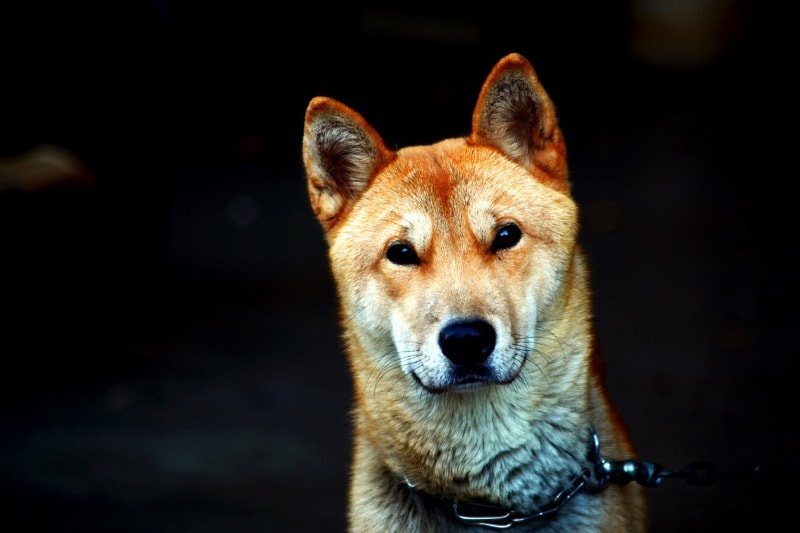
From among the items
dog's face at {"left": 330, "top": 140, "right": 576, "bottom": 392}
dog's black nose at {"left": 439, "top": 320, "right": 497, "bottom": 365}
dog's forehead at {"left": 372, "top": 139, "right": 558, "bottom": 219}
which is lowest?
dog's black nose at {"left": 439, "top": 320, "right": 497, "bottom": 365}

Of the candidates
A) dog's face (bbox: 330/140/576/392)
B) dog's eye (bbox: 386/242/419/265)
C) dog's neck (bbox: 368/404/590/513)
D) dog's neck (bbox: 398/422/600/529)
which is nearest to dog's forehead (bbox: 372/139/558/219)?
dog's face (bbox: 330/140/576/392)

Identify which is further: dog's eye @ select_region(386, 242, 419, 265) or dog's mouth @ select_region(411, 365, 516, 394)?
dog's eye @ select_region(386, 242, 419, 265)

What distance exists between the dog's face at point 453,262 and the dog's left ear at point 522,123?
6 cm

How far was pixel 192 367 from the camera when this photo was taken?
21.1 feet

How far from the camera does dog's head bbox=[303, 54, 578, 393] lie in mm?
2770

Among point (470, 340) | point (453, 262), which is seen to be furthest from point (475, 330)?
point (453, 262)

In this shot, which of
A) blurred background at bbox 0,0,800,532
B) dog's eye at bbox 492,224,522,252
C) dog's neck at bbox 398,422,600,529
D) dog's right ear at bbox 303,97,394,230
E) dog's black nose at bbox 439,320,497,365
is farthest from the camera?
blurred background at bbox 0,0,800,532

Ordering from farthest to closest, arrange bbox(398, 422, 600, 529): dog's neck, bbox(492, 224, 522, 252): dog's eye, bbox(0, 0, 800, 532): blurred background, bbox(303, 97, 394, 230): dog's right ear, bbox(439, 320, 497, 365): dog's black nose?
bbox(0, 0, 800, 532): blurred background → bbox(303, 97, 394, 230): dog's right ear → bbox(492, 224, 522, 252): dog's eye → bbox(398, 422, 600, 529): dog's neck → bbox(439, 320, 497, 365): dog's black nose

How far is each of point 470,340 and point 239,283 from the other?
538cm

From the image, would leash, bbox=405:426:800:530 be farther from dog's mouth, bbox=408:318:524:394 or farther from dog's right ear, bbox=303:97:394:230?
dog's right ear, bbox=303:97:394:230

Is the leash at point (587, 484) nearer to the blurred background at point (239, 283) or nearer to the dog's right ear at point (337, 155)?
the blurred background at point (239, 283)

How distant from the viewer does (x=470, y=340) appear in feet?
8.86

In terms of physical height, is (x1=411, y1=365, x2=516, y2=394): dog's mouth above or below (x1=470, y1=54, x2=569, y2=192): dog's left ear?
below

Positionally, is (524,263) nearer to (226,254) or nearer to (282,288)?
(282,288)
